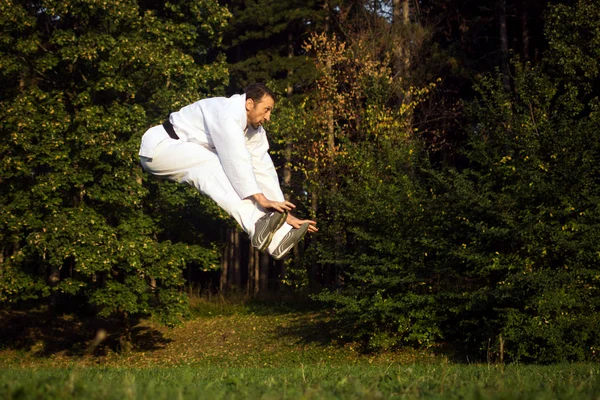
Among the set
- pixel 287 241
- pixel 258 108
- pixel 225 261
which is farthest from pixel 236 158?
pixel 225 261

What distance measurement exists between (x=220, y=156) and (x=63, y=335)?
17.0m

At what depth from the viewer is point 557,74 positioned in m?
20.9

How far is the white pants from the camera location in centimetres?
736

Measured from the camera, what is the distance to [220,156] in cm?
734

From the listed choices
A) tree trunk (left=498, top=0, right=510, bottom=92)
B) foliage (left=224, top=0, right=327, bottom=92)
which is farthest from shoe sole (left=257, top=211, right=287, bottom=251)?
foliage (left=224, top=0, right=327, bottom=92)

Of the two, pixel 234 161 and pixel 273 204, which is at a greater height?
pixel 234 161

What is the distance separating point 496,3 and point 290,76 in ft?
27.8

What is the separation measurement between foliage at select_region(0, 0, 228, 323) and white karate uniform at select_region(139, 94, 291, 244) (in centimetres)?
1012

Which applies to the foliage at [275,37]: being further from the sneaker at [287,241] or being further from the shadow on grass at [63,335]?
the sneaker at [287,241]

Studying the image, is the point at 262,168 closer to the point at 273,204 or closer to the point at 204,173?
the point at 204,173

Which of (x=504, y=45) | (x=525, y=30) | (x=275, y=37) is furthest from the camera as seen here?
(x=275, y=37)

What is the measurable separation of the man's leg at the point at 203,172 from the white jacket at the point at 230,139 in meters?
0.12

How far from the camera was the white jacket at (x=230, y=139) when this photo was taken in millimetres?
7238

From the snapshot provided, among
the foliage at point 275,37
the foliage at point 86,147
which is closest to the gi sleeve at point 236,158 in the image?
the foliage at point 86,147
